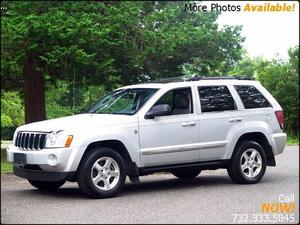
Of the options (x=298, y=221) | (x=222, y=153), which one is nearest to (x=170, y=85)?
(x=222, y=153)

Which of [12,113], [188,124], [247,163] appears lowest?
[247,163]

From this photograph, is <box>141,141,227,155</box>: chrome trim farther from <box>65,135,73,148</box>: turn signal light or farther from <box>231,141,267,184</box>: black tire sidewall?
<box>65,135,73,148</box>: turn signal light

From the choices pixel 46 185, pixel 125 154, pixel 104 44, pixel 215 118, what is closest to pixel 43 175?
pixel 46 185

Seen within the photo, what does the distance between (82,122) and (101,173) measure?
842mm

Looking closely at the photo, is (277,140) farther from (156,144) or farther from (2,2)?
(2,2)

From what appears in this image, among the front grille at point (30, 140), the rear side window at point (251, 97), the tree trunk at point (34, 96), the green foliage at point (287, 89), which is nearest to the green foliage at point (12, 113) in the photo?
the green foliage at point (287, 89)

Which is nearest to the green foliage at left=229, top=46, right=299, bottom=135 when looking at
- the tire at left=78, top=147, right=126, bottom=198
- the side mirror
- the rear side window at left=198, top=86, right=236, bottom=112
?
the rear side window at left=198, top=86, right=236, bottom=112

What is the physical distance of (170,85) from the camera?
10.4 metres

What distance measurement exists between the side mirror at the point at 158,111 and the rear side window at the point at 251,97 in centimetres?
184

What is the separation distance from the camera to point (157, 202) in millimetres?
8898

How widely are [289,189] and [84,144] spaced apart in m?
3.62

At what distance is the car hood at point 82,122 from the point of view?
30.1ft

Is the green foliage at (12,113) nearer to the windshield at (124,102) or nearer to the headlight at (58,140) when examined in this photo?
the windshield at (124,102)

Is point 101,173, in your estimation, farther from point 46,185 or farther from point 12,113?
point 12,113
